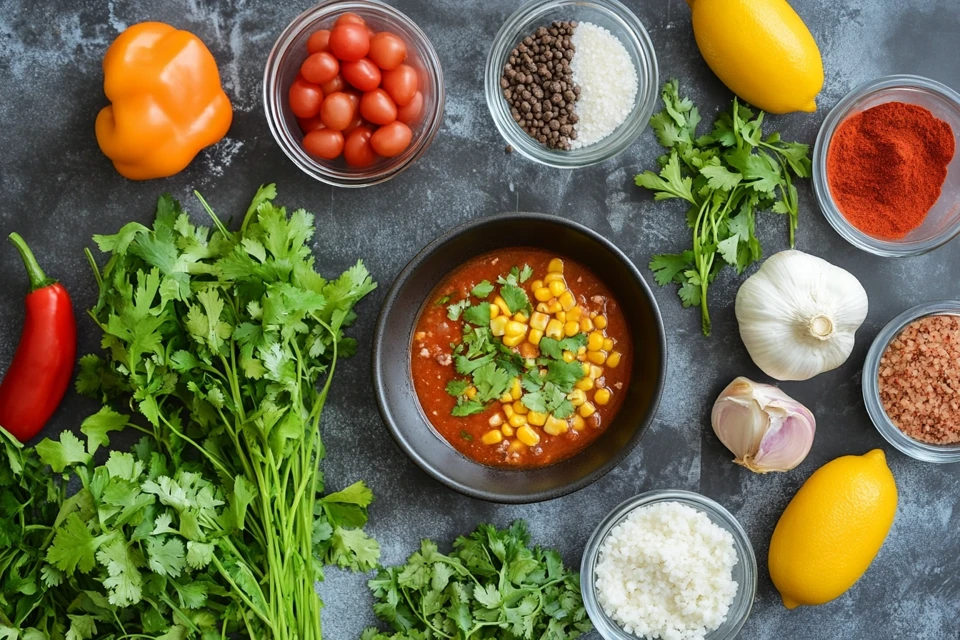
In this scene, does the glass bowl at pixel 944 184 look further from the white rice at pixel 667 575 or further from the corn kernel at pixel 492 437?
the corn kernel at pixel 492 437

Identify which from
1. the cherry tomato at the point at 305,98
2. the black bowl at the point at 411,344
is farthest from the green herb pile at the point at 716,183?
the cherry tomato at the point at 305,98

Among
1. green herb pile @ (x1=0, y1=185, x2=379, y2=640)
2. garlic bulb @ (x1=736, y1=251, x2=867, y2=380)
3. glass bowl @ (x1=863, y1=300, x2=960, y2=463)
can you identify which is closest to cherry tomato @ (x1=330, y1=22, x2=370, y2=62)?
green herb pile @ (x1=0, y1=185, x2=379, y2=640)

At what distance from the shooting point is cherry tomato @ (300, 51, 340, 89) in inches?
92.4

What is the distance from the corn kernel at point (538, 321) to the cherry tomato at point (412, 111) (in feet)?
2.38

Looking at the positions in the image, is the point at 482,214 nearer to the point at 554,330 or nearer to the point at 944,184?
the point at 554,330

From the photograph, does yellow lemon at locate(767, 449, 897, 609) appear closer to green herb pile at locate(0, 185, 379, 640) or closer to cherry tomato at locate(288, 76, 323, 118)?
green herb pile at locate(0, 185, 379, 640)

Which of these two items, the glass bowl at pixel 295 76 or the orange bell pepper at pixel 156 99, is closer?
the orange bell pepper at pixel 156 99

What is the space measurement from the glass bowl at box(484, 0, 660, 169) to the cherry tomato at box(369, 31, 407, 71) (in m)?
0.30

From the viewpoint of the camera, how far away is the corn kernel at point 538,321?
2477 mm

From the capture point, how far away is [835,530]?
7.94 feet

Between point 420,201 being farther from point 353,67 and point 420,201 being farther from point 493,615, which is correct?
point 493,615

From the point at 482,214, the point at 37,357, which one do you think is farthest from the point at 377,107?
the point at 37,357

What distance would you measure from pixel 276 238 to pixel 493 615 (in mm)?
1313

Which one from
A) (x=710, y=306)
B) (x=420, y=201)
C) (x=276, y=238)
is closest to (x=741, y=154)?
(x=710, y=306)
